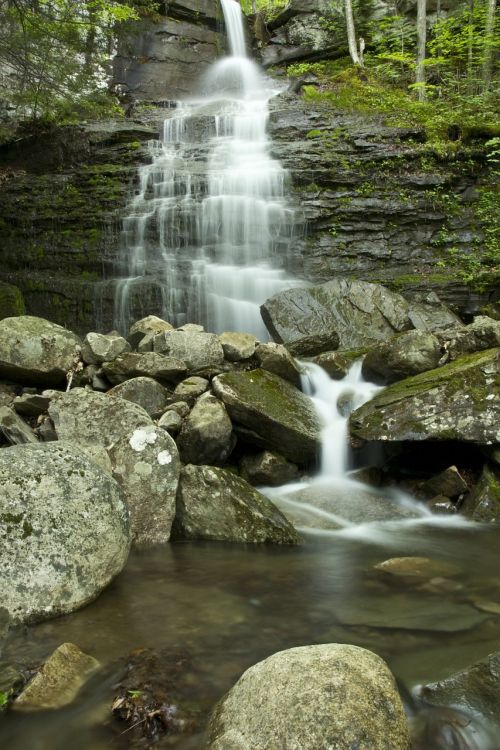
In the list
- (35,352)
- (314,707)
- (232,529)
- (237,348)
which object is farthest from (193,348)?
(314,707)

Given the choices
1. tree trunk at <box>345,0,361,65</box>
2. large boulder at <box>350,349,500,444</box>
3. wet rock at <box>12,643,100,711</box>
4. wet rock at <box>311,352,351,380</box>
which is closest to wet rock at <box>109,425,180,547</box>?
wet rock at <box>12,643,100,711</box>

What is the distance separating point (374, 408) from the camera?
268 inches

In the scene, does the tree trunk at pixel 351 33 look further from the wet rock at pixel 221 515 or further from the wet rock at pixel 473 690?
the wet rock at pixel 473 690

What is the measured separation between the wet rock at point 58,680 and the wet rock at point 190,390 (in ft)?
13.3

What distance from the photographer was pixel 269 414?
21.3ft

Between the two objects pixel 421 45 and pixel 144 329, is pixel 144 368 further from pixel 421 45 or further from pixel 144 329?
pixel 421 45

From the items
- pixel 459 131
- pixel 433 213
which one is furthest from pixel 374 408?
pixel 459 131

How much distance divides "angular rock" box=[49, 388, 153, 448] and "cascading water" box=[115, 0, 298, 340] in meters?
5.15

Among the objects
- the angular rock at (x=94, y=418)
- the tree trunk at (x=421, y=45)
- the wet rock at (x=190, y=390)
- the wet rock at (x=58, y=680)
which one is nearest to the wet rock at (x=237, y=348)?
the wet rock at (x=190, y=390)

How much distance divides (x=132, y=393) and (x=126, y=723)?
455 centimetres

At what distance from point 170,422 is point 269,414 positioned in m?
1.11

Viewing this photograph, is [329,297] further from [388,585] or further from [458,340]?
[388,585]

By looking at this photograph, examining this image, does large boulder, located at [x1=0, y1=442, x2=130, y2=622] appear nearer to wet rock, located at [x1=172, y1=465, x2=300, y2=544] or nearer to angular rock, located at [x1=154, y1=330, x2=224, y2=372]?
wet rock, located at [x1=172, y1=465, x2=300, y2=544]

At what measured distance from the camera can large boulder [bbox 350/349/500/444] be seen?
616cm
